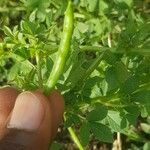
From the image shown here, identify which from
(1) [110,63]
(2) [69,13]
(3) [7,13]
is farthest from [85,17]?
(2) [69,13]

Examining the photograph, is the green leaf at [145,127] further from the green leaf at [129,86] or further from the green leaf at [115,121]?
the green leaf at [129,86]

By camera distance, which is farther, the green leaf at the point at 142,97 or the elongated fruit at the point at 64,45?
the green leaf at the point at 142,97

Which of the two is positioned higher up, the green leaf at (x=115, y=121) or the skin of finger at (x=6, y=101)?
the skin of finger at (x=6, y=101)

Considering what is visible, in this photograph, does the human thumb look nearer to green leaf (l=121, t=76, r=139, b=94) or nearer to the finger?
the finger

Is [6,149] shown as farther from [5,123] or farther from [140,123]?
[140,123]

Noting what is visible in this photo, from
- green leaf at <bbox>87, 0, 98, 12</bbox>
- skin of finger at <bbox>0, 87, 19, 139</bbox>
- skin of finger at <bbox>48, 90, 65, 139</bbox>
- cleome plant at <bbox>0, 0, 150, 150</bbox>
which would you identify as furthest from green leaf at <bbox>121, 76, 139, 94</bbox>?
green leaf at <bbox>87, 0, 98, 12</bbox>

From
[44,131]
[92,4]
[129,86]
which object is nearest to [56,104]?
[44,131]

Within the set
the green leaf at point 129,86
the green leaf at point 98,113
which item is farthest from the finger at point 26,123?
the green leaf at point 129,86
